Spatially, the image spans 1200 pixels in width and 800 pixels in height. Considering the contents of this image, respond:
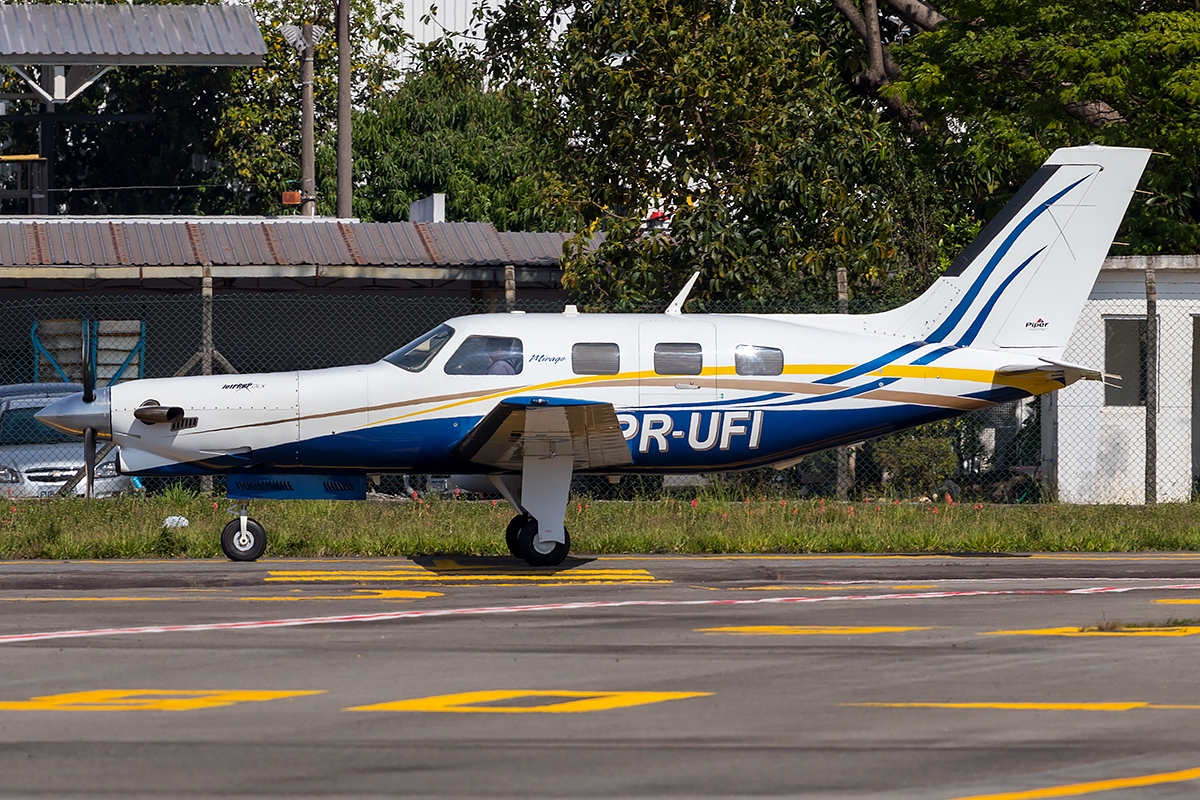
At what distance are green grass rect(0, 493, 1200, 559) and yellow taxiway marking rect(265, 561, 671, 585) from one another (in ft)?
4.87

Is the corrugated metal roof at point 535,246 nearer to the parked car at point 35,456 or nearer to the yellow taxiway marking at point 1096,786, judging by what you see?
the parked car at point 35,456

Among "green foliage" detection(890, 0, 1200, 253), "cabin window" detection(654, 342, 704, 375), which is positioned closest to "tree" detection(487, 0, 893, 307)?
"green foliage" detection(890, 0, 1200, 253)

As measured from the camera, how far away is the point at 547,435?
13961 millimetres

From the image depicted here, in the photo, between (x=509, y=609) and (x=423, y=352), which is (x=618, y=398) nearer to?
(x=423, y=352)

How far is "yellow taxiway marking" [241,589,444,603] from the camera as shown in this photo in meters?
12.1

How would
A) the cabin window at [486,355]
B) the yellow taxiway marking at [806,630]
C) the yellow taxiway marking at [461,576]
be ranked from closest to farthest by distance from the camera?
the yellow taxiway marking at [806,630] < the yellow taxiway marking at [461,576] < the cabin window at [486,355]

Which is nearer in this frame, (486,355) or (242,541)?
(486,355)

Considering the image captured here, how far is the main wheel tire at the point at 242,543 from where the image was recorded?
14578 mm

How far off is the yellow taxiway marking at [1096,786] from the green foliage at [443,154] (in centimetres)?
3204

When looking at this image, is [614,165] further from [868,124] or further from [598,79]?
[868,124]

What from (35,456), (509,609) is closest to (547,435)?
(509,609)

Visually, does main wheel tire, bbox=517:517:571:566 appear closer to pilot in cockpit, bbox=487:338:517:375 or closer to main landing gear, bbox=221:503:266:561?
pilot in cockpit, bbox=487:338:517:375

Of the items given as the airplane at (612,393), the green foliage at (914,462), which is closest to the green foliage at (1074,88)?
the green foliage at (914,462)

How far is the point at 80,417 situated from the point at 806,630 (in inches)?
278
